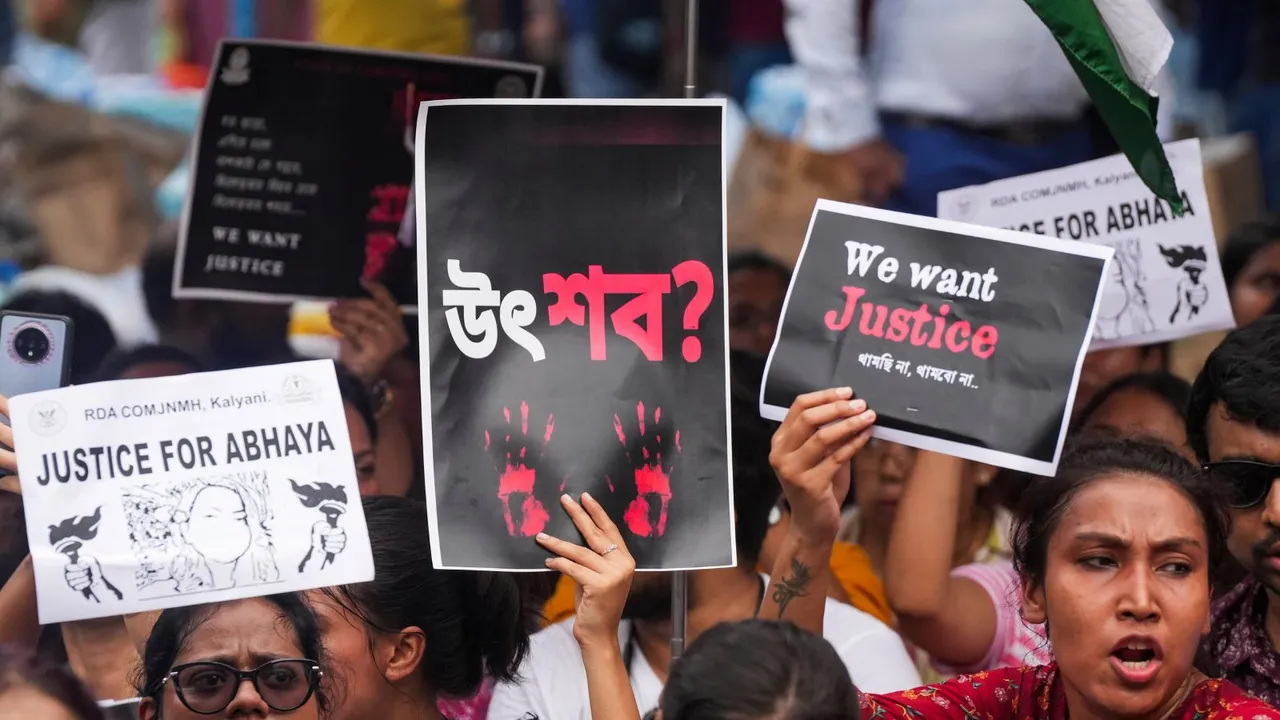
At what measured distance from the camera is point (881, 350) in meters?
3.13

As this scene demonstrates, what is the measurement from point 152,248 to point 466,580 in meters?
2.92

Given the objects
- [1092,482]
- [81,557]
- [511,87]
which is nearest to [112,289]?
[511,87]

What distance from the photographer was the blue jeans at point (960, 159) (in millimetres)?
5707

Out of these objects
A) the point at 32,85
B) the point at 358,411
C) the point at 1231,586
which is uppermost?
the point at 32,85

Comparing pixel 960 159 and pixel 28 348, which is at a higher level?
pixel 960 159

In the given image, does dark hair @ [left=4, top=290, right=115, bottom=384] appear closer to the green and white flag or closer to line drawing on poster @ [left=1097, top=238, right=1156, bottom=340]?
line drawing on poster @ [left=1097, top=238, right=1156, bottom=340]

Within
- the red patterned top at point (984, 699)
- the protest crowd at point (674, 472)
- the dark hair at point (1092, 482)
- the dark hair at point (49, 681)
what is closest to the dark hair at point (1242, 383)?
the protest crowd at point (674, 472)

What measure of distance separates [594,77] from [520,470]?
4.98 metres

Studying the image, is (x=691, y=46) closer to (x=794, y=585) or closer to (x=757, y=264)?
(x=794, y=585)

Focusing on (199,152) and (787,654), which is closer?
(787,654)

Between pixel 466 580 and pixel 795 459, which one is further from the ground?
pixel 795 459

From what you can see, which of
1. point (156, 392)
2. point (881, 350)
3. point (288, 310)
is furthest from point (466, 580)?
point (288, 310)

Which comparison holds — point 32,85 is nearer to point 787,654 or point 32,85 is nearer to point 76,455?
point 76,455

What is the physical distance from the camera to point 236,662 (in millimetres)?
3080
